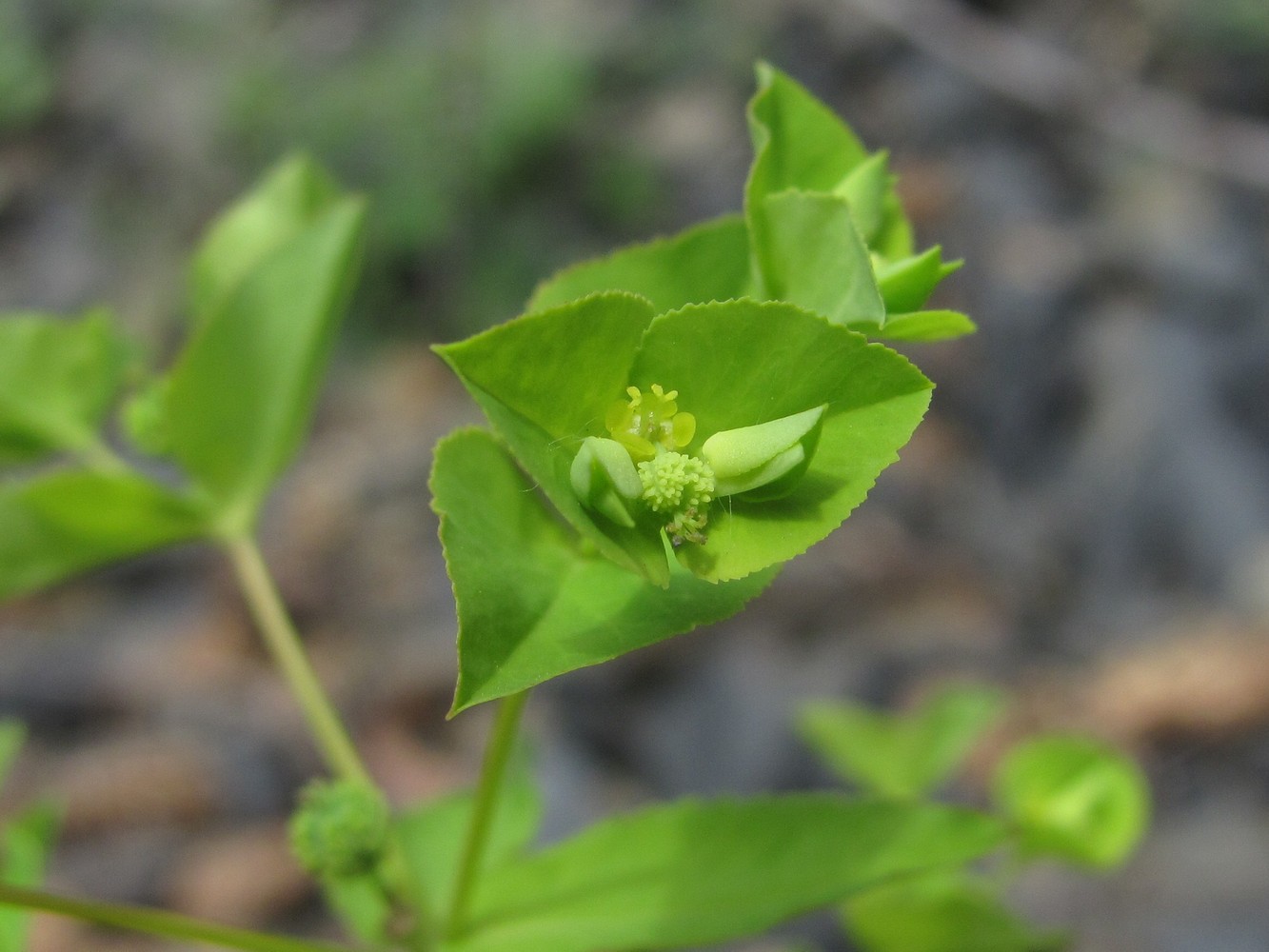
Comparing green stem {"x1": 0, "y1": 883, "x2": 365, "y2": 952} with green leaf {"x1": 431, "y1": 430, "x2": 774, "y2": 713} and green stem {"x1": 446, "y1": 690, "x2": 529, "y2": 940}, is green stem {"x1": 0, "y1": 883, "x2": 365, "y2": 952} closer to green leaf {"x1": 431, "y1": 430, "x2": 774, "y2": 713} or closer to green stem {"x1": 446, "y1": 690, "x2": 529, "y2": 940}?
green stem {"x1": 446, "y1": 690, "x2": 529, "y2": 940}

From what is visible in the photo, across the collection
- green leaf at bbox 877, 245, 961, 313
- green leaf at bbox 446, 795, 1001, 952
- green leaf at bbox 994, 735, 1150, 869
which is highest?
green leaf at bbox 877, 245, 961, 313

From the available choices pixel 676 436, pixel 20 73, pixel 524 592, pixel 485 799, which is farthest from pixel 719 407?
pixel 20 73

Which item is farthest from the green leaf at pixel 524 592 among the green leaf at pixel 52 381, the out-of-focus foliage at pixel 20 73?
the out-of-focus foliage at pixel 20 73

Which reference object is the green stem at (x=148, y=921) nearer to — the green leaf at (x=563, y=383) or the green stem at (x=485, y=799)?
the green stem at (x=485, y=799)

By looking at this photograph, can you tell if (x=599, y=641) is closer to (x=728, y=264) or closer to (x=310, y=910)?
(x=728, y=264)

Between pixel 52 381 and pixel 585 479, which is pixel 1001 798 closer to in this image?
pixel 585 479

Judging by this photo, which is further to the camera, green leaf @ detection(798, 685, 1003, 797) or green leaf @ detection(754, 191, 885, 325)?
green leaf @ detection(798, 685, 1003, 797)

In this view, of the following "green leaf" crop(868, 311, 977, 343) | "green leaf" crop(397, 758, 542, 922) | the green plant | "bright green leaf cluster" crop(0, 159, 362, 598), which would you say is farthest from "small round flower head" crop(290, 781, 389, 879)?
"green leaf" crop(868, 311, 977, 343)
